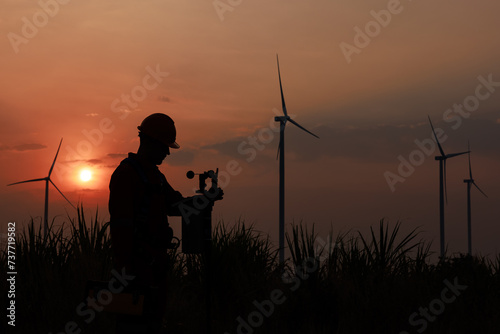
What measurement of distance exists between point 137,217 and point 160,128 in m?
1.23

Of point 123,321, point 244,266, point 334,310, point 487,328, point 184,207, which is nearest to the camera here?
point 123,321

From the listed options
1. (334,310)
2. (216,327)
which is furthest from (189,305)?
(334,310)

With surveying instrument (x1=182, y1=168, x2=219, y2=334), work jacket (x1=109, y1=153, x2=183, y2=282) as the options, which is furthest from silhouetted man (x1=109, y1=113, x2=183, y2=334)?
surveying instrument (x1=182, y1=168, x2=219, y2=334)

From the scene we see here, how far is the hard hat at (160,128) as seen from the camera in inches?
314

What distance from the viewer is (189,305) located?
11617 millimetres

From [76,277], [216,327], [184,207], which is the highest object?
[184,207]

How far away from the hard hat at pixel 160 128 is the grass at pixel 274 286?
310 cm

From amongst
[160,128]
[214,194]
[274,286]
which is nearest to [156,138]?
[160,128]

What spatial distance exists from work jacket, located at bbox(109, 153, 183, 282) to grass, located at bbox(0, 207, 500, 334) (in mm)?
2890

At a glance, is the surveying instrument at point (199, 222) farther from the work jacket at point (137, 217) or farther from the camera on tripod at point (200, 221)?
the work jacket at point (137, 217)

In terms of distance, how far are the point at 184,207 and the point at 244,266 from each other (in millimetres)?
5240

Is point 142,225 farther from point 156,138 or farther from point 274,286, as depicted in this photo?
point 274,286

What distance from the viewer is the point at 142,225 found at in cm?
742

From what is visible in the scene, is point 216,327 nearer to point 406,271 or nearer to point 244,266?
point 244,266
